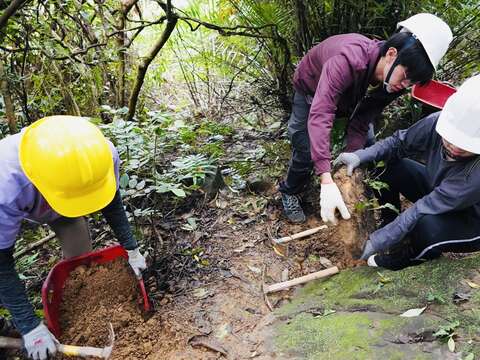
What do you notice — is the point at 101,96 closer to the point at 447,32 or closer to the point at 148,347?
the point at 148,347

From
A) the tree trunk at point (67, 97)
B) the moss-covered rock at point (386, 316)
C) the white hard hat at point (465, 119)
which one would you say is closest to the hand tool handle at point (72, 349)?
the moss-covered rock at point (386, 316)

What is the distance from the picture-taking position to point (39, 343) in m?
1.86

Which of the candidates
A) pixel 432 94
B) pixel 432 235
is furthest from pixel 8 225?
pixel 432 94

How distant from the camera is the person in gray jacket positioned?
1878mm

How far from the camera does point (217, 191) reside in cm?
337

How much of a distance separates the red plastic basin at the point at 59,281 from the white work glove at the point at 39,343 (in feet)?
0.62

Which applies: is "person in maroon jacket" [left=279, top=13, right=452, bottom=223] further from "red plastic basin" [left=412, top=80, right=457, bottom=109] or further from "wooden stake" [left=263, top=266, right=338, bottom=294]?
"red plastic basin" [left=412, top=80, right=457, bottom=109]

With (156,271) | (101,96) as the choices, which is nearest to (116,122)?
(156,271)

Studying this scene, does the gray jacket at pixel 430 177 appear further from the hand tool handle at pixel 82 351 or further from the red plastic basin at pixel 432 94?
the hand tool handle at pixel 82 351

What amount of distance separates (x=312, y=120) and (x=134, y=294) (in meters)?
1.57

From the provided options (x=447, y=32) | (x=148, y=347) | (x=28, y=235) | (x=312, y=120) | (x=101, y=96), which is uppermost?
(x=101, y=96)

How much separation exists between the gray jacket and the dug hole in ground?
0.87 feet

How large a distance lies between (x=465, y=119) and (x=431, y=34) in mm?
563

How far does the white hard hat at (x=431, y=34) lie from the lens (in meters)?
2.06
